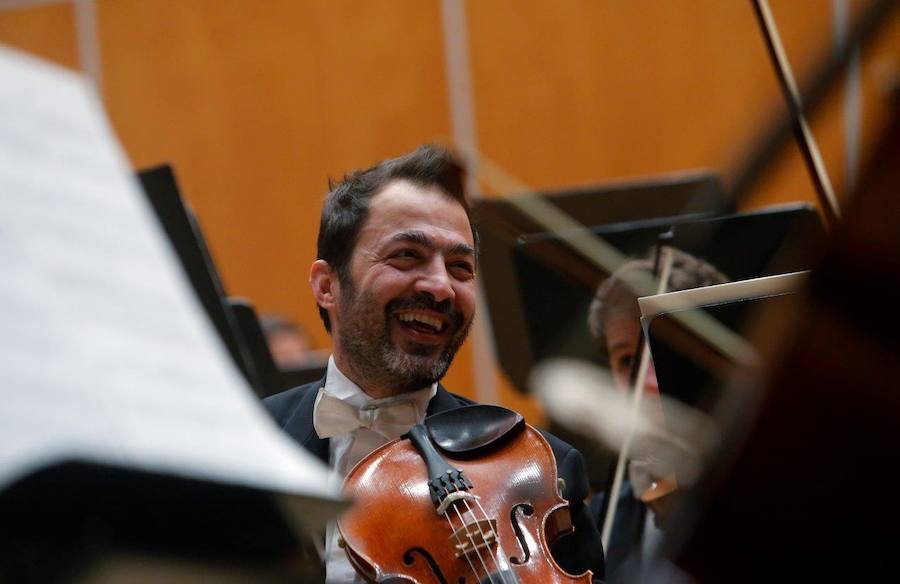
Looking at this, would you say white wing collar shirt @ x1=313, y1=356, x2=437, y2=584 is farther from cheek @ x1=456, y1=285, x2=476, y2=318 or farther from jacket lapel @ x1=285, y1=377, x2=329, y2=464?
cheek @ x1=456, y1=285, x2=476, y2=318

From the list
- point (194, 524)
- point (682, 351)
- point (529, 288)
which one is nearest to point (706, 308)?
point (682, 351)

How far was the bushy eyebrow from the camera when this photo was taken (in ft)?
6.01

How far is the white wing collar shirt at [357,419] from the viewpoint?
1783mm

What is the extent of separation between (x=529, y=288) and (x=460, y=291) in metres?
0.84

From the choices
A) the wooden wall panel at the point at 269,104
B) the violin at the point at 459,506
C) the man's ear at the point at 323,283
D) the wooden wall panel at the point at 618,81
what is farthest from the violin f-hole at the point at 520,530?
the wooden wall panel at the point at 269,104

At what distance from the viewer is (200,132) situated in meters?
4.57

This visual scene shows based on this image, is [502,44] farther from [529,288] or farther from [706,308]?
[706,308]

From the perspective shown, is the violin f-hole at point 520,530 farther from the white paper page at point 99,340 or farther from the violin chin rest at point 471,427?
the white paper page at point 99,340

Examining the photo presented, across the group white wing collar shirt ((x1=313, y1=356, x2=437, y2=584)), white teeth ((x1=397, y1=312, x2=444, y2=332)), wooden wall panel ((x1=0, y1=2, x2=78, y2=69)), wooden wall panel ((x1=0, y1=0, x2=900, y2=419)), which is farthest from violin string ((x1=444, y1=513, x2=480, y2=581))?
wooden wall panel ((x1=0, y1=2, x2=78, y2=69))

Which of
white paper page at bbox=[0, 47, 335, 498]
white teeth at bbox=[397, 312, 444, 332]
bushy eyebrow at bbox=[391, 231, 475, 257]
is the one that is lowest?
white teeth at bbox=[397, 312, 444, 332]

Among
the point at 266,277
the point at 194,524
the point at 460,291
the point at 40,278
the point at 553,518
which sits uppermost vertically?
the point at 40,278

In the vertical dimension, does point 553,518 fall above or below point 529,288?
above

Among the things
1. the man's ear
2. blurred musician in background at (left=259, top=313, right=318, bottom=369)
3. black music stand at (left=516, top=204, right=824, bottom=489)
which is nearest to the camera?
the man's ear

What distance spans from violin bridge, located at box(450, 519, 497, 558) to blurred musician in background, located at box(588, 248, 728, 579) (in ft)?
1.44
